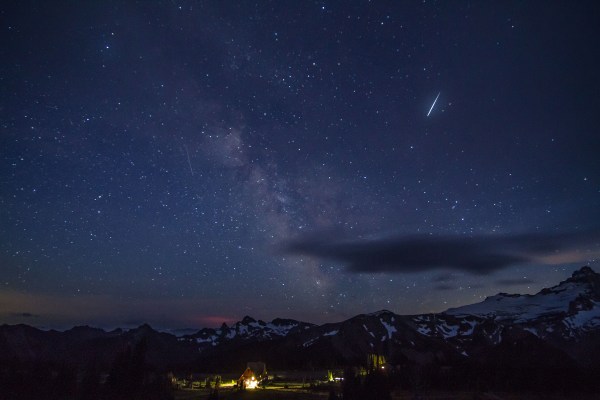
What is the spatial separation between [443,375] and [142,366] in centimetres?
10028

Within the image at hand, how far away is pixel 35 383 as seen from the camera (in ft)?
265

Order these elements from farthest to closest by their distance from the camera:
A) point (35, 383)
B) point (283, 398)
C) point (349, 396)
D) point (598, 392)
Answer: point (598, 392)
point (35, 383)
point (283, 398)
point (349, 396)

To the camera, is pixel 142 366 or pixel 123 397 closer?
pixel 123 397

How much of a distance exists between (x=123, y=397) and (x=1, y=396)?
29658 millimetres

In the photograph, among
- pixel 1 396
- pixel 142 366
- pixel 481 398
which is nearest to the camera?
pixel 142 366

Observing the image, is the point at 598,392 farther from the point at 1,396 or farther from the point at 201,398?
the point at 1,396

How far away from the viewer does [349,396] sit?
44.8 metres

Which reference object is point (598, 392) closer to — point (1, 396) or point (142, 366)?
point (142, 366)

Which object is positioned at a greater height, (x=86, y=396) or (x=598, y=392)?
(x=86, y=396)

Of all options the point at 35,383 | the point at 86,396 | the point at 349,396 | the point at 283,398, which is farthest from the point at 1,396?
the point at 349,396

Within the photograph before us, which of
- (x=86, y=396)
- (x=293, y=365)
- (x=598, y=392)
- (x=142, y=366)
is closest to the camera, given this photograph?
(x=86, y=396)

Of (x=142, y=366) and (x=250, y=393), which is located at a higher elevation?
(x=142, y=366)

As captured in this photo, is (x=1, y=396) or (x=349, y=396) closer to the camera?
(x=349, y=396)

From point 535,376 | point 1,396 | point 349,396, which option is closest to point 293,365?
point 535,376
